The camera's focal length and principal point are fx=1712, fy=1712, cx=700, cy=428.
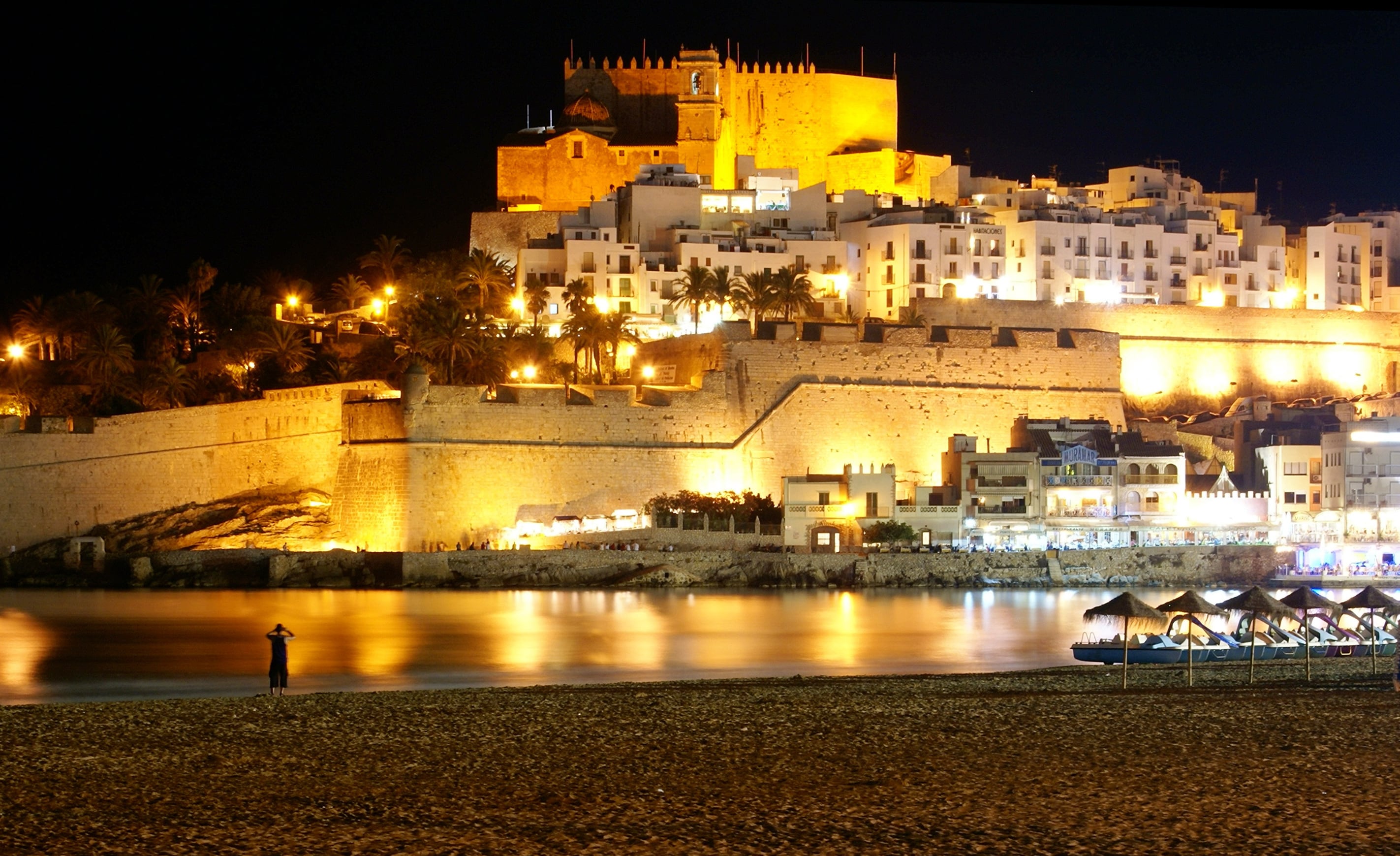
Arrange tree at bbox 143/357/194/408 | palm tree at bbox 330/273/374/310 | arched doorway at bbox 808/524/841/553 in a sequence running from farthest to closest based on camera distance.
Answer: palm tree at bbox 330/273/374/310, tree at bbox 143/357/194/408, arched doorway at bbox 808/524/841/553

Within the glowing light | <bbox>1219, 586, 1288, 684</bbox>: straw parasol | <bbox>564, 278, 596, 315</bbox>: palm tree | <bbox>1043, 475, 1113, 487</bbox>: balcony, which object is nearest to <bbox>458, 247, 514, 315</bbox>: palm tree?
<bbox>564, 278, 596, 315</bbox>: palm tree

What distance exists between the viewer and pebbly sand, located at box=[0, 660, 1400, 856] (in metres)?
7.18

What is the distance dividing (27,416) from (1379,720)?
93.5ft

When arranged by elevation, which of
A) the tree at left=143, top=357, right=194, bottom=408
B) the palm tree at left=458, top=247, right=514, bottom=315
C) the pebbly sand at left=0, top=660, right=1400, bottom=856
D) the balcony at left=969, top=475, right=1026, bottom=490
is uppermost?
the palm tree at left=458, top=247, right=514, bottom=315

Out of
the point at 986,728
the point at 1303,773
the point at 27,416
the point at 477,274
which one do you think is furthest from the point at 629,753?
the point at 477,274

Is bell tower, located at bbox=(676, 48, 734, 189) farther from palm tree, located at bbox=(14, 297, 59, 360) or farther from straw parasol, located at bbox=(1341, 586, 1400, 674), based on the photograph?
straw parasol, located at bbox=(1341, 586, 1400, 674)

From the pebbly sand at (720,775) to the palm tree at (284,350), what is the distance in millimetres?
24496

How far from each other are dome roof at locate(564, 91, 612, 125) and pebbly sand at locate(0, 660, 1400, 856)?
34.9 m

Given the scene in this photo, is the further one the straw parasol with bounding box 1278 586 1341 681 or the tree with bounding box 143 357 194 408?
the tree with bounding box 143 357 194 408

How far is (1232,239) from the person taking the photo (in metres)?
42.9

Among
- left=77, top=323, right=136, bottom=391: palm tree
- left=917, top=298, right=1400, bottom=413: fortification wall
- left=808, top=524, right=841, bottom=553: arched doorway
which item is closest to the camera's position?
left=808, top=524, right=841, bottom=553: arched doorway

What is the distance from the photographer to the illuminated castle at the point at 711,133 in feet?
146

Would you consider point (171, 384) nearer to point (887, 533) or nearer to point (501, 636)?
point (887, 533)

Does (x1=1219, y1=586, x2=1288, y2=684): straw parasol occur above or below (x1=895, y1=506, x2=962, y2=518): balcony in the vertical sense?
below
